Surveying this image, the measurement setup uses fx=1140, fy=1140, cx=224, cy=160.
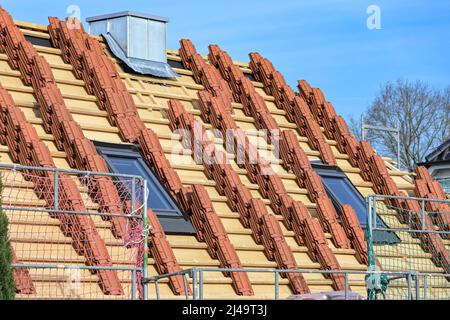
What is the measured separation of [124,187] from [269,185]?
344 centimetres

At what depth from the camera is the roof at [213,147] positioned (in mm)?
18641

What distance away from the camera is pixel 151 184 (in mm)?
19219

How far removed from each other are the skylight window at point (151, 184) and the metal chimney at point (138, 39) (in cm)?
333

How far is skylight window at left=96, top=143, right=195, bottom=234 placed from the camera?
18.8 metres

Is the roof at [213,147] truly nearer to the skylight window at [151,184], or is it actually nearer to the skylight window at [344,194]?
the skylight window at [151,184]

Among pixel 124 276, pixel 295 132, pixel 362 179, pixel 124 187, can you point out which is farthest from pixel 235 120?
pixel 124 276

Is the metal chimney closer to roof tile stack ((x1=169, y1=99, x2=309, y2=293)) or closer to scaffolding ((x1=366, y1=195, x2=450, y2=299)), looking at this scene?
roof tile stack ((x1=169, y1=99, x2=309, y2=293))

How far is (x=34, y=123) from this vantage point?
19.0 meters

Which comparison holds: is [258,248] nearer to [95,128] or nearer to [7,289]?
[95,128]

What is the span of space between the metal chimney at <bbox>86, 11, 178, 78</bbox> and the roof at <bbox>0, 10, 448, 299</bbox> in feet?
0.84

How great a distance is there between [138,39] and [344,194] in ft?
17.1

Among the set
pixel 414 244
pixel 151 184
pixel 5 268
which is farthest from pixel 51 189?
pixel 414 244

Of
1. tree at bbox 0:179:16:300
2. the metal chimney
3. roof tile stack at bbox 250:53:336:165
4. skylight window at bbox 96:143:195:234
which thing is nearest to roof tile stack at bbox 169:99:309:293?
skylight window at bbox 96:143:195:234

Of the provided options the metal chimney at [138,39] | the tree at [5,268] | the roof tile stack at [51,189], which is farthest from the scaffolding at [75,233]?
the metal chimney at [138,39]
